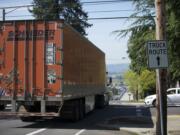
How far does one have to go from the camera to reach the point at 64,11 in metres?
64.2

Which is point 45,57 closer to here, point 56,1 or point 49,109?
point 49,109

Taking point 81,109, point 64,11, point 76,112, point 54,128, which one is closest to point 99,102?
point 81,109

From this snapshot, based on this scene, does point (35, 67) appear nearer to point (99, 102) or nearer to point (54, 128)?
point (54, 128)

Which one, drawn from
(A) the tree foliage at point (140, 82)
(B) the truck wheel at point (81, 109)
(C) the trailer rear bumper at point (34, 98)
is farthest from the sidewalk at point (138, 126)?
(A) the tree foliage at point (140, 82)

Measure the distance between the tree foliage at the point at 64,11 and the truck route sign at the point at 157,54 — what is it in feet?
154

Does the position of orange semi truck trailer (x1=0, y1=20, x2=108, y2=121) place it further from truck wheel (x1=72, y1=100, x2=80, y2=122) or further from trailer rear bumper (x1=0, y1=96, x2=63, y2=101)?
truck wheel (x1=72, y1=100, x2=80, y2=122)

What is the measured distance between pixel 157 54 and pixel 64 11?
51.2 meters

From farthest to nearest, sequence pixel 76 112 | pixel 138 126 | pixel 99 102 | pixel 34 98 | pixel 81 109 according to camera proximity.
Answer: pixel 99 102, pixel 81 109, pixel 76 112, pixel 138 126, pixel 34 98

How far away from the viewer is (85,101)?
2745 cm

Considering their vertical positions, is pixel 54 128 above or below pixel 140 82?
below

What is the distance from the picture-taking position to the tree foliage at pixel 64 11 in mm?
61656

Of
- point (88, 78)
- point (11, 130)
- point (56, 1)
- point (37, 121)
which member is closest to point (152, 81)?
point (56, 1)

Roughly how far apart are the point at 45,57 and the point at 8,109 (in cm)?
336

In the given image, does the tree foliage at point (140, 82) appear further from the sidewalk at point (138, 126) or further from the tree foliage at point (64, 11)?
the sidewalk at point (138, 126)
